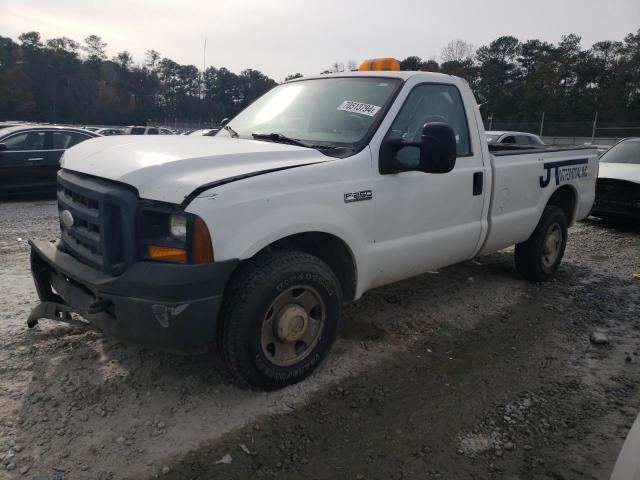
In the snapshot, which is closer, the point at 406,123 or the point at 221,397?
the point at 221,397

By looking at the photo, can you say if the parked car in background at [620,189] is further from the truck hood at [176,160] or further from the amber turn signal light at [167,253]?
the amber turn signal light at [167,253]

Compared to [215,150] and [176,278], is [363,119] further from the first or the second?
[176,278]

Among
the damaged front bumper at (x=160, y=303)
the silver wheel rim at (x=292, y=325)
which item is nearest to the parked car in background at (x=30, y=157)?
the damaged front bumper at (x=160, y=303)

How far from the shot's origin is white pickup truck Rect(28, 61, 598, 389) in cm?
255

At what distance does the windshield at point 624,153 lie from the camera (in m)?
9.16

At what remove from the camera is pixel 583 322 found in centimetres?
442

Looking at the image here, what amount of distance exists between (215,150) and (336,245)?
38.8 inches

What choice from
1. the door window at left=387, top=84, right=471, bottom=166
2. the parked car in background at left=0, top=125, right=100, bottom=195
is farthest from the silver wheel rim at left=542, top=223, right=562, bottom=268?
the parked car in background at left=0, top=125, right=100, bottom=195

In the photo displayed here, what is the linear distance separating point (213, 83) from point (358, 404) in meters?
88.8

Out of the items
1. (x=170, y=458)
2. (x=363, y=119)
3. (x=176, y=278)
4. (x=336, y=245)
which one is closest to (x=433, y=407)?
(x=336, y=245)

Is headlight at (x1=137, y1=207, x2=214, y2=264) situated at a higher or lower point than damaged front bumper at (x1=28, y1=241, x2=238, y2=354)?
higher

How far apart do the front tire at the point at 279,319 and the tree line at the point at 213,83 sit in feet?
81.1

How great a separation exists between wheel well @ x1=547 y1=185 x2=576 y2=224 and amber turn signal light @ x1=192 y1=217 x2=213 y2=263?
4.38m

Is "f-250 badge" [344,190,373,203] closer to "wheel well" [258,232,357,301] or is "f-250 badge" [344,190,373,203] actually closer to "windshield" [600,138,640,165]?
"wheel well" [258,232,357,301]
